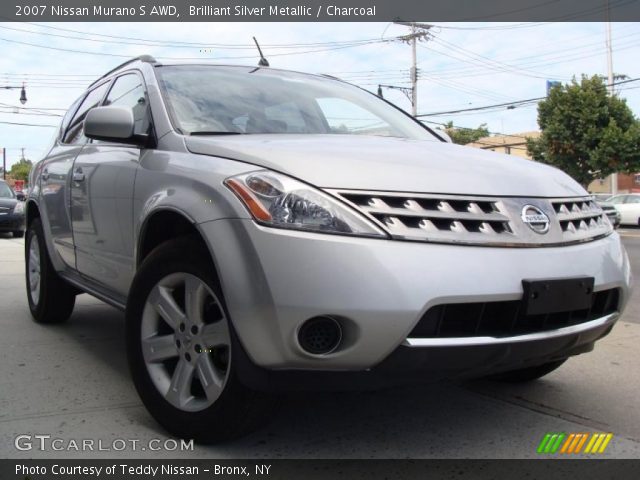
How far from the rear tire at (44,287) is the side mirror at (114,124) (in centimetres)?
188

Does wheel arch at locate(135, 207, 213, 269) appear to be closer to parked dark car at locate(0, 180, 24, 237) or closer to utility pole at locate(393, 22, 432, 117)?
parked dark car at locate(0, 180, 24, 237)

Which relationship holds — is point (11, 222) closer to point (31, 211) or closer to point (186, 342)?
point (31, 211)

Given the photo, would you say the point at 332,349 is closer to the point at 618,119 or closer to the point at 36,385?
the point at 36,385

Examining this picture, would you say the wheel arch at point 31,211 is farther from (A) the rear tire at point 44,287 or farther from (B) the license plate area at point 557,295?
(B) the license plate area at point 557,295

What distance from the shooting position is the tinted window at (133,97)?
11.1 feet

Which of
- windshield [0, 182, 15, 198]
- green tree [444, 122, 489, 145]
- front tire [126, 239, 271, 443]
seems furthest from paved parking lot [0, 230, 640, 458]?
green tree [444, 122, 489, 145]

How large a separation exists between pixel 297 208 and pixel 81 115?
3110mm

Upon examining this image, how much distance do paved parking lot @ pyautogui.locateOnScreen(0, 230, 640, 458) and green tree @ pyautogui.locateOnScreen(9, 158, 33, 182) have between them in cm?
10109

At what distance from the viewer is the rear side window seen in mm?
4461

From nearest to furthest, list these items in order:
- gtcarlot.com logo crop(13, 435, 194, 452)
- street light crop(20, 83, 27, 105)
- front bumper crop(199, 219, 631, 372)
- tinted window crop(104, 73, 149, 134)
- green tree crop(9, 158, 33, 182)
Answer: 1. front bumper crop(199, 219, 631, 372)
2. gtcarlot.com logo crop(13, 435, 194, 452)
3. tinted window crop(104, 73, 149, 134)
4. street light crop(20, 83, 27, 105)
5. green tree crop(9, 158, 33, 182)

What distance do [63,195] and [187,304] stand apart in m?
2.12

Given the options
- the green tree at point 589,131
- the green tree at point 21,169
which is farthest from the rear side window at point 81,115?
the green tree at point 21,169

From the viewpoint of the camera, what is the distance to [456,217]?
2.32 m

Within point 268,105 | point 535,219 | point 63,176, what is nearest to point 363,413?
point 535,219
